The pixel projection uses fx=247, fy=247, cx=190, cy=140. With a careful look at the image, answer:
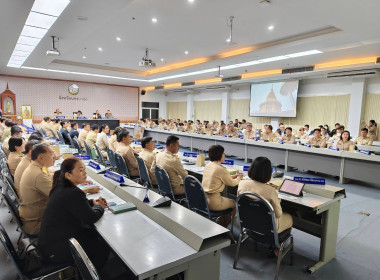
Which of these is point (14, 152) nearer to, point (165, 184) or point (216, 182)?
point (165, 184)

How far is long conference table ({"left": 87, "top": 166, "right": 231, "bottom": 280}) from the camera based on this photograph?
1265mm

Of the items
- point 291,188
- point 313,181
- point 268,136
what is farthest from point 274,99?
point 291,188

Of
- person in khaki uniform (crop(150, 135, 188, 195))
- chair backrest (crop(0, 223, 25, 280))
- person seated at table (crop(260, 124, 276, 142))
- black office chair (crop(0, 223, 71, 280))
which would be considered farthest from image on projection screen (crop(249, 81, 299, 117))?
chair backrest (crop(0, 223, 25, 280))

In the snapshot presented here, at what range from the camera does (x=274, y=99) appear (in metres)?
10.7

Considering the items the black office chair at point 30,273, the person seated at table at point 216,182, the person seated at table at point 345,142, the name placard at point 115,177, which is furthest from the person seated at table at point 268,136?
the black office chair at point 30,273

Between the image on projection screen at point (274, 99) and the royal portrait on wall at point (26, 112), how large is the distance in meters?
11.2

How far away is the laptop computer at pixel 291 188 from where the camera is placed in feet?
7.98

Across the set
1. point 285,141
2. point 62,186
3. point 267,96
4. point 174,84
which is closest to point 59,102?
point 174,84

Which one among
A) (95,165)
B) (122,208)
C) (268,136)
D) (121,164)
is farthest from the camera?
(268,136)

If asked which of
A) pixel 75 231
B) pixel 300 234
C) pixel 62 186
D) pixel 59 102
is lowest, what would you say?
pixel 300 234

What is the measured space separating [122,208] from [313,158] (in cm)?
527

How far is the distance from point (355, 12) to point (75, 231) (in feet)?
15.4

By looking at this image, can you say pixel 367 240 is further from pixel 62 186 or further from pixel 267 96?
pixel 267 96

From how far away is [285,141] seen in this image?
276 inches
